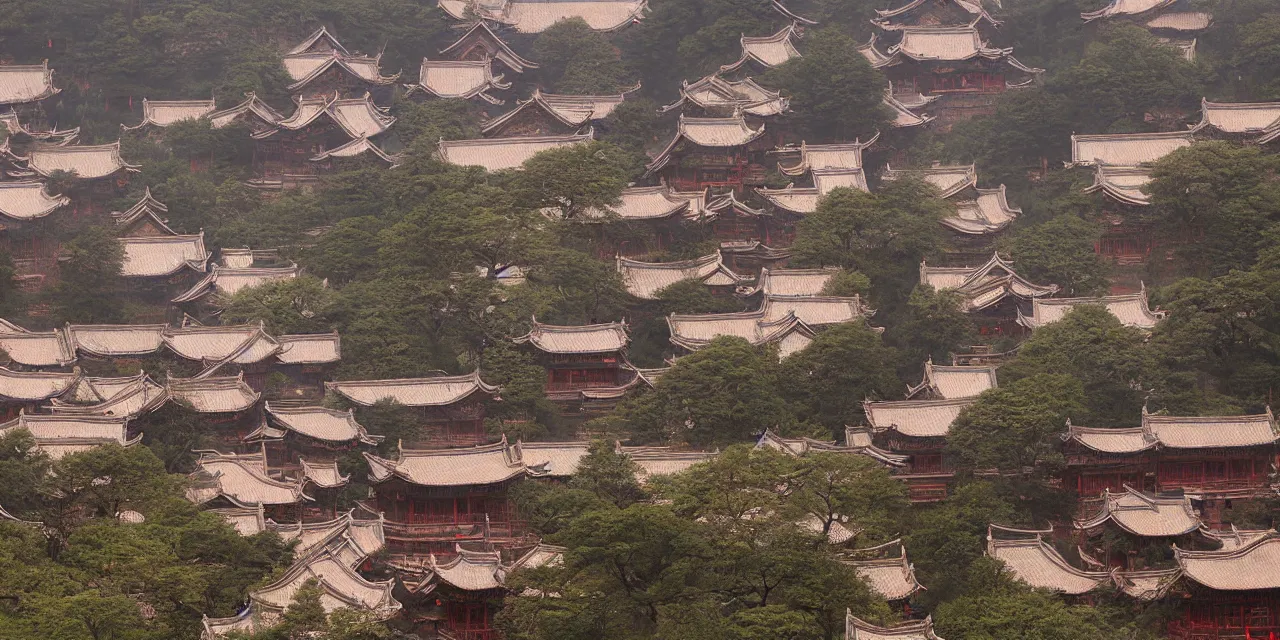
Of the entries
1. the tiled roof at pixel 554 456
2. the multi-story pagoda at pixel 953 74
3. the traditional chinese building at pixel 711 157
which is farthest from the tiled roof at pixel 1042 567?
the multi-story pagoda at pixel 953 74

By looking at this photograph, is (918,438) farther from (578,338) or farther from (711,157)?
(711,157)

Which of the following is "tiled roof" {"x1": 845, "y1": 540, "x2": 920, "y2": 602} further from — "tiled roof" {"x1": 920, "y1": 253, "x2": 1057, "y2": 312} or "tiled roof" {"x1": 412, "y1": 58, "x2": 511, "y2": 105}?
"tiled roof" {"x1": 412, "y1": 58, "x2": 511, "y2": 105}

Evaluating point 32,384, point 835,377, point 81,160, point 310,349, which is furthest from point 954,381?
point 81,160

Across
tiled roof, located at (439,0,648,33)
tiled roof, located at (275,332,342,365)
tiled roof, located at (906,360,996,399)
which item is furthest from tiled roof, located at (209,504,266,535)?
tiled roof, located at (439,0,648,33)

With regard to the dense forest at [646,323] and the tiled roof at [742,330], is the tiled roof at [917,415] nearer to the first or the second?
the dense forest at [646,323]

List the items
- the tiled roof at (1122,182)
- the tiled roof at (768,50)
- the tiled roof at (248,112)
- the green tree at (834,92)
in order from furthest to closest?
the tiled roof at (768,50)
the tiled roof at (248,112)
the green tree at (834,92)
the tiled roof at (1122,182)

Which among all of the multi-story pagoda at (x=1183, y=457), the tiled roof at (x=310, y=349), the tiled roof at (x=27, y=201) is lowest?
the multi-story pagoda at (x=1183, y=457)
